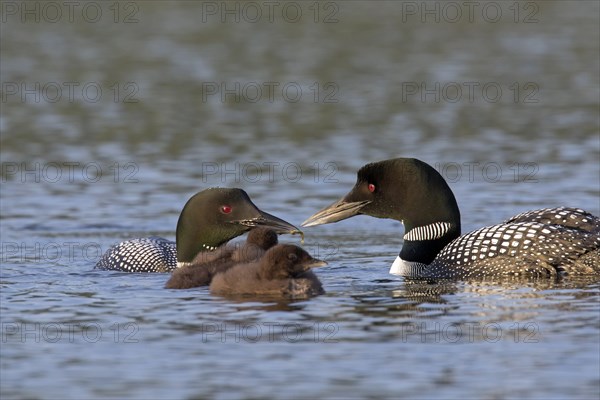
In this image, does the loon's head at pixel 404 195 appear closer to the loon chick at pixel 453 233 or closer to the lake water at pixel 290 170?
the loon chick at pixel 453 233

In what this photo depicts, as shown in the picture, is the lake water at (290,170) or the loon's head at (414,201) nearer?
the lake water at (290,170)

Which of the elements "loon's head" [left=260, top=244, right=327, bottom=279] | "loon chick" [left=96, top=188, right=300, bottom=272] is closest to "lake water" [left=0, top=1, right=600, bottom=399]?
"loon's head" [left=260, top=244, right=327, bottom=279]

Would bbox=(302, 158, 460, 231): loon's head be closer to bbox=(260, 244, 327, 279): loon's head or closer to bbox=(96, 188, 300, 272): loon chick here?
bbox=(96, 188, 300, 272): loon chick

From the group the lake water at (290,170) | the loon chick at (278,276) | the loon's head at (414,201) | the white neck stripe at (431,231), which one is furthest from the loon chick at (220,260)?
the white neck stripe at (431,231)

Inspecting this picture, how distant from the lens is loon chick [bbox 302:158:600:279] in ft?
29.2

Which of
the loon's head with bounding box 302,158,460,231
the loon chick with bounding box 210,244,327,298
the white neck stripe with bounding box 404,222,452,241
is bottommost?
the loon chick with bounding box 210,244,327,298

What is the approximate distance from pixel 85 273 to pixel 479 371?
409 centimetres

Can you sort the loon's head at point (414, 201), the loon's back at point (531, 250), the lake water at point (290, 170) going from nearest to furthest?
1. the lake water at point (290, 170)
2. the loon's back at point (531, 250)
3. the loon's head at point (414, 201)

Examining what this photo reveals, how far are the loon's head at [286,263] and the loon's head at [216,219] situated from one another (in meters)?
1.15

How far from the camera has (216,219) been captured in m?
9.73

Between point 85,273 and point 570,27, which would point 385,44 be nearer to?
point 570,27

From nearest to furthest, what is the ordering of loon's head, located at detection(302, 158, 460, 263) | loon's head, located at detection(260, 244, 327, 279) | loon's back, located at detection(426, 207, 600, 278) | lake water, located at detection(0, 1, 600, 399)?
lake water, located at detection(0, 1, 600, 399)
loon's head, located at detection(260, 244, 327, 279)
loon's back, located at detection(426, 207, 600, 278)
loon's head, located at detection(302, 158, 460, 263)

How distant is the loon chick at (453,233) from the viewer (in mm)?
8906

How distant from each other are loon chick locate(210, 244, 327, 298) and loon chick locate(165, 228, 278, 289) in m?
0.34
